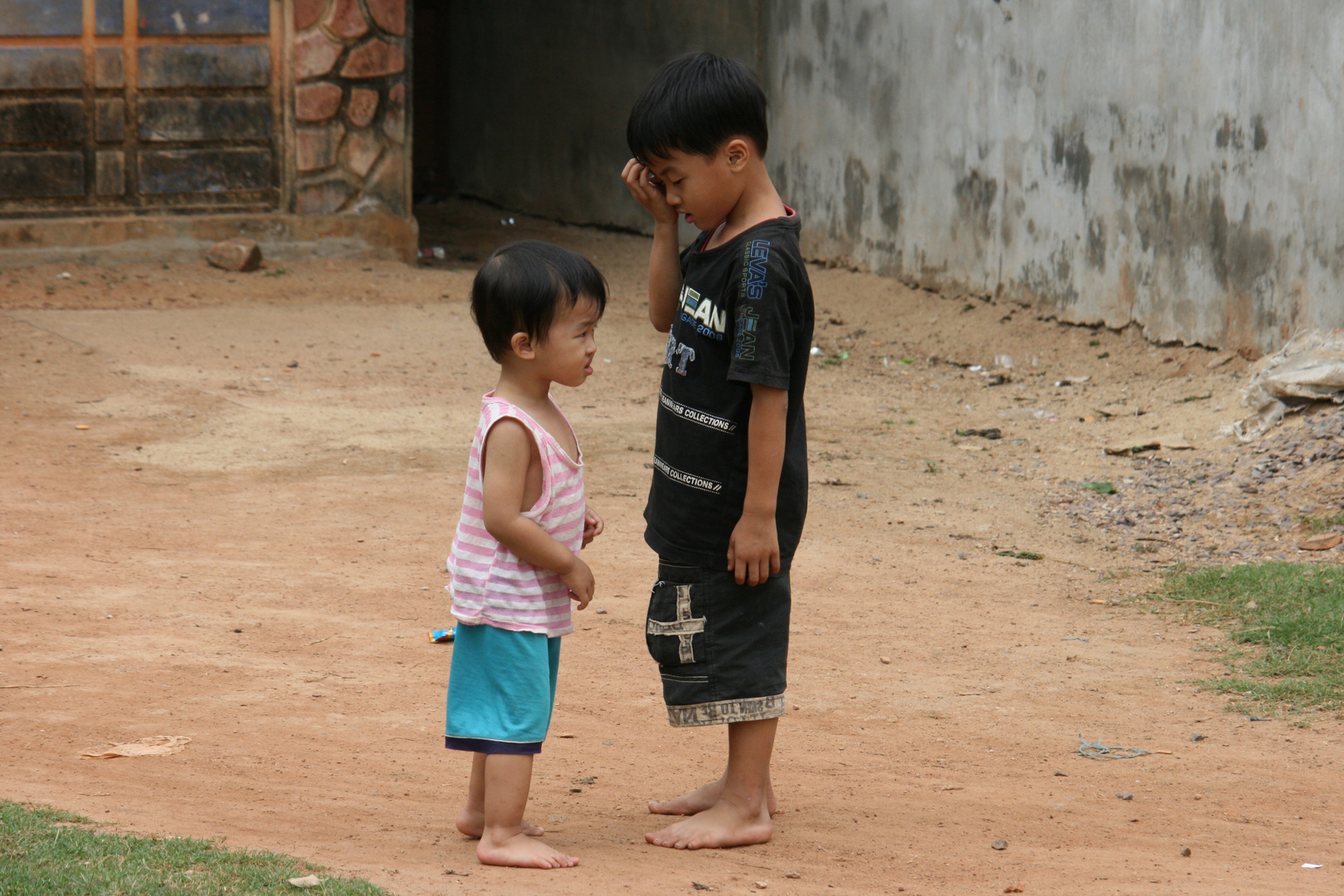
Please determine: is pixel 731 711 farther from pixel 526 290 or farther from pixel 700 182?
pixel 700 182

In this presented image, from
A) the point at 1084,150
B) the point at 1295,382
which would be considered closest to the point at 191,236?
the point at 1084,150

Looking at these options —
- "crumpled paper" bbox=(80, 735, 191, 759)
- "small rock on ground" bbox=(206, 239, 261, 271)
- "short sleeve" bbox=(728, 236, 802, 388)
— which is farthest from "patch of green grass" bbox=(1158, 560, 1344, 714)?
"small rock on ground" bbox=(206, 239, 261, 271)

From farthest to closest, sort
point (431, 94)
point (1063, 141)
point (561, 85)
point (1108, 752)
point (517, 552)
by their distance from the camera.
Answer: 1. point (431, 94)
2. point (561, 85)
3. point (1063, 141)
4. point (1108, 752)
5. point (517, 552)

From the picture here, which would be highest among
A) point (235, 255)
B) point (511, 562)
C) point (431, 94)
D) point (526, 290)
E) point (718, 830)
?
point (431, 94)

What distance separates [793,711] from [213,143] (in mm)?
8262

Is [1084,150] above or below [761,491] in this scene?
above

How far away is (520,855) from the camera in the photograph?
2.63 m

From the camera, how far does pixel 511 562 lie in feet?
8.66

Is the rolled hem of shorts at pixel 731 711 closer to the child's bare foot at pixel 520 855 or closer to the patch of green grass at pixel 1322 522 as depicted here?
the child's bare foot at pixel 520 855

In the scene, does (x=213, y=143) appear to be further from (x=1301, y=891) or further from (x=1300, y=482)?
(x=1301, y=891)

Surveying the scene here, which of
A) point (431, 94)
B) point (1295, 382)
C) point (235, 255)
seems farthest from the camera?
point (431, 94)

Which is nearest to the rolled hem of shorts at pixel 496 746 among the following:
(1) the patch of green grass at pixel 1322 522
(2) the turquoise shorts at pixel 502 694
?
(2) the turquoise shorts at pixel 502 694

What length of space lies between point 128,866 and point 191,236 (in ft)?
29.1

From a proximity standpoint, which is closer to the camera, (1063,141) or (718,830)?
(718,830)
